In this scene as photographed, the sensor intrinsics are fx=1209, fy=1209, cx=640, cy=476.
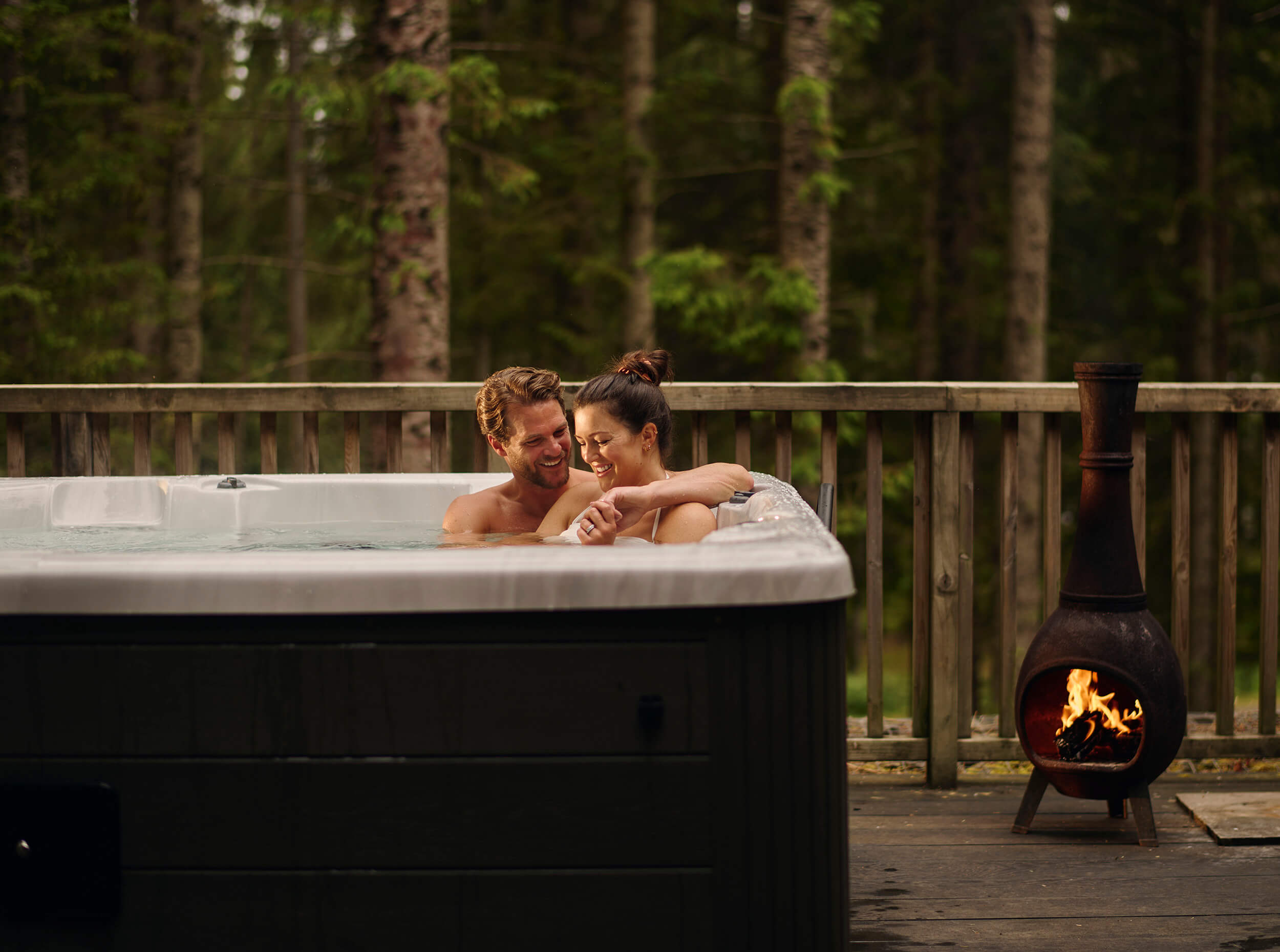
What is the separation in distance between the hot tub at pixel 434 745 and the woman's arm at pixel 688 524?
2.62 feet

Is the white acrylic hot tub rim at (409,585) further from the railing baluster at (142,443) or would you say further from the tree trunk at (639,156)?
the tree trunk at (639,156)

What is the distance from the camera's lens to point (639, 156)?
9.10m

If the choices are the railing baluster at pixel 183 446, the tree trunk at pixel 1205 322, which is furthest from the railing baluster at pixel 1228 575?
the tree trunk at pixel 1205 322

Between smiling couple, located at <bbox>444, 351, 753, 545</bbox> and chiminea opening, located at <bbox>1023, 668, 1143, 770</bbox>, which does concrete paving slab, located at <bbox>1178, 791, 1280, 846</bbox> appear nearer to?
chiminea opening, located at <bbox>1023, 668, 1143, 770</bbox>

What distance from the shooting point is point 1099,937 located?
6.97ft

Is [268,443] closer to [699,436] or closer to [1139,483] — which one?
[699,436]

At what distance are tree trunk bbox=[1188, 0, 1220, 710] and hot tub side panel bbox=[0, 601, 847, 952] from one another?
30.3 feet

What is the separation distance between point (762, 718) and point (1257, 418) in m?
11.1

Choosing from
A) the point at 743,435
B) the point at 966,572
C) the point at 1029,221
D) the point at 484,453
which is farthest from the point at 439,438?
the point at 1029,221

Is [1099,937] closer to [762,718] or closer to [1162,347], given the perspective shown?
[762,718]

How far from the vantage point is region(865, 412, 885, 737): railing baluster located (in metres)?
3.04

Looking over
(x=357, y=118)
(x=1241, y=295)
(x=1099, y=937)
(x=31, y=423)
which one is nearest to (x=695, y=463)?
(x=1099, y=937)

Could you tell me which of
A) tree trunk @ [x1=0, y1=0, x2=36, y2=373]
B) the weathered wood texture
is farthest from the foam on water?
tree trunk @ [x1=0, y1=0, x2=36, y2=373]

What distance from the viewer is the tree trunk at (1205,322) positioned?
9.97 metres
